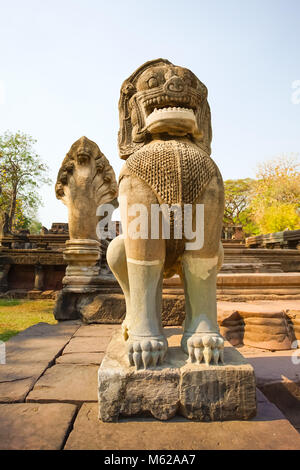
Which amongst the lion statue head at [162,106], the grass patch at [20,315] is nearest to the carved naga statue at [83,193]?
the grass patch at [20,315]

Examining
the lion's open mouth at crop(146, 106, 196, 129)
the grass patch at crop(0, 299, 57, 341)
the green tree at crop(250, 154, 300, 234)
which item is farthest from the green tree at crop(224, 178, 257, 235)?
the lion's open mouth at crop(146, 106, 196, 129)

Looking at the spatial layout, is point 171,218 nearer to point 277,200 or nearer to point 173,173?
point 173,173

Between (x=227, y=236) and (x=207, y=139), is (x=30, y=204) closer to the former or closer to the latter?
(x=227, y=236)

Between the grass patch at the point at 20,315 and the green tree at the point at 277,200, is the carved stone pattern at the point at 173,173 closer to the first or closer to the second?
the grass patch at the point at 20,315

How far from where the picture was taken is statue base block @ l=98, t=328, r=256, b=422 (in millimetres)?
1285

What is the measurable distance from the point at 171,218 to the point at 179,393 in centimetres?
82

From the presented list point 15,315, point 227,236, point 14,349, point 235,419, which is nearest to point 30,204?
point 227,236

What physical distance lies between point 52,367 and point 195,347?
106 cm

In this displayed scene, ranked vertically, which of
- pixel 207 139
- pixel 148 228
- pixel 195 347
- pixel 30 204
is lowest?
pixel 195 347

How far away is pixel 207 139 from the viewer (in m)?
1.92

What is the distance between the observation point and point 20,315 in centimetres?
533

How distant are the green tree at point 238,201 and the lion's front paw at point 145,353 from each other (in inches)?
1264

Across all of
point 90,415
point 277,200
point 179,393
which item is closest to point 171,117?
point 179,393
